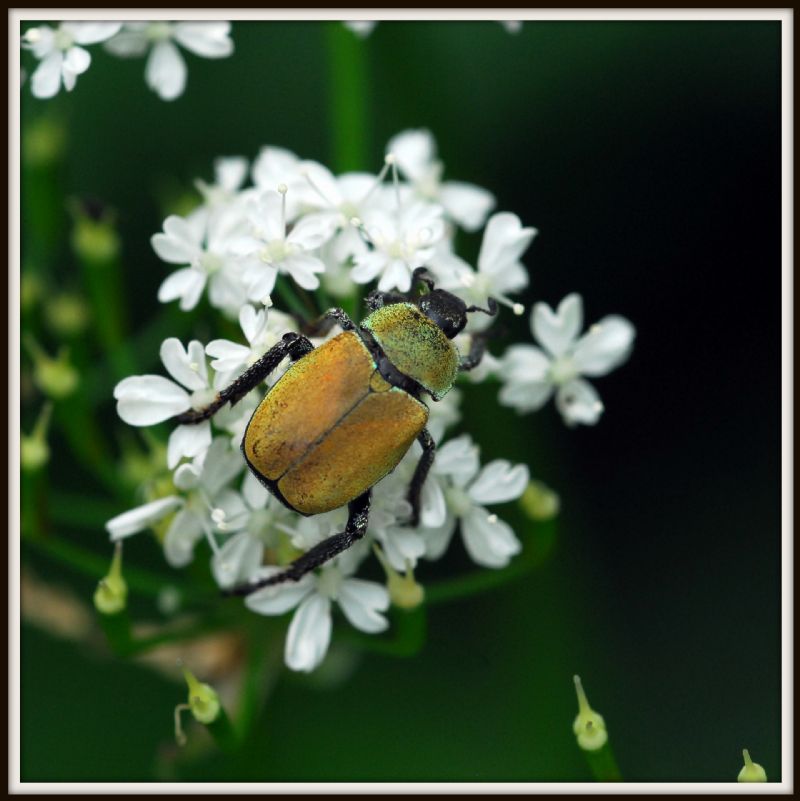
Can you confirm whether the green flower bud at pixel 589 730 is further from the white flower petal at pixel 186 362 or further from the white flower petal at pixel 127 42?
the white flower petal at pixel 127 42

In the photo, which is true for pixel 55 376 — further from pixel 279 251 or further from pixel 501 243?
pixel 501 243

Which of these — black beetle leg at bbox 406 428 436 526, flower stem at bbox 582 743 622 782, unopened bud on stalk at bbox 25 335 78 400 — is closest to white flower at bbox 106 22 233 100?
unopened bud on stalk at bbox 25 335 78 400

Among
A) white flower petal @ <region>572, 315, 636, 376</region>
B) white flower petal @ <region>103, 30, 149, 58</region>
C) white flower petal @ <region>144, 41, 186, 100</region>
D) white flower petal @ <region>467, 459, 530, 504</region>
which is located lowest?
white flower petal @ <region>467, 459, 530, 504</region>

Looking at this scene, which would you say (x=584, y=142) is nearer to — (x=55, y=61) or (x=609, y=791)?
(x=55, y=61)

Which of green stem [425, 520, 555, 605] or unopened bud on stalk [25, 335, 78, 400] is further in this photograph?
unopened bud on stalk [25, 335, 78, 400]

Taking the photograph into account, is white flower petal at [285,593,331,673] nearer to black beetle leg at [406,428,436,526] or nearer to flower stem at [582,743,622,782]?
black beetle leg at [406,428,436,526]

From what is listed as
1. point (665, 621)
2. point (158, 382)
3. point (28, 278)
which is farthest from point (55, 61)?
point (665, 621)

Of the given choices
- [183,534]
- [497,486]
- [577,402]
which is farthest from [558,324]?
[183,534]
